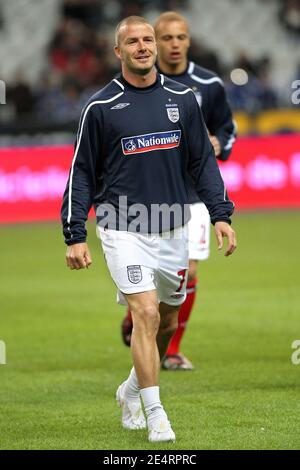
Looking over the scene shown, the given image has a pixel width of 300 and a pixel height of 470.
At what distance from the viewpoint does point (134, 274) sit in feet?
22.5

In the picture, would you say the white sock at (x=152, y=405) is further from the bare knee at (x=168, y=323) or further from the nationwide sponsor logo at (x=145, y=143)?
the nationwide sponsor logo at (x=145, y=143)

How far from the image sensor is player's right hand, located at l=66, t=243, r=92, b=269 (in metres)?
6.79

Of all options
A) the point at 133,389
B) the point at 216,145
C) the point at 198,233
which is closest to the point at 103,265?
the point at 198,233

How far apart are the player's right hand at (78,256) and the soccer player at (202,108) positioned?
2549 mm

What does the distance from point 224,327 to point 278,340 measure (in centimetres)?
95

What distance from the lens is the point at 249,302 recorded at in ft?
41.8

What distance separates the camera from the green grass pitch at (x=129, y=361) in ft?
23.0

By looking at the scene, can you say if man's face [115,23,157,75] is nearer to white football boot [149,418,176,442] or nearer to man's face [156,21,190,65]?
white football boot [149,418,176,442]

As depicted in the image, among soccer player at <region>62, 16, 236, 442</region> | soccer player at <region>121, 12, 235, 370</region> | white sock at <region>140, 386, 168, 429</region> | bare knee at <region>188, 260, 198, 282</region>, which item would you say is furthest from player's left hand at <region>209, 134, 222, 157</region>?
white sock at <region>140, 386, 168, 429</region>

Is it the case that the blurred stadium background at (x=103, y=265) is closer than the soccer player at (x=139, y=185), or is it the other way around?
the soccer player at (x=139, y=185)

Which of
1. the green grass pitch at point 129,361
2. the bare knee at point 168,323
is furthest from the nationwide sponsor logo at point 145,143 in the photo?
the green grass pitch at point 129,361

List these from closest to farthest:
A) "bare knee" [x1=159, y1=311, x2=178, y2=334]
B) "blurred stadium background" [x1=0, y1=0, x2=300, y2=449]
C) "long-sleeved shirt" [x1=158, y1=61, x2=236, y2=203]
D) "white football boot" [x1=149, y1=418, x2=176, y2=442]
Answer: "white football boot" [x1=149, y1=418, x2=176, y2=442] → "bare knee" [x1=159, y1=311, x2=178, y2=334] → "blurred stadium background" [x1=0, y1=0, x2=300, y2=449] → "long-sleeved shirt" [x1=158, y1=61, x2=236, y2=203]

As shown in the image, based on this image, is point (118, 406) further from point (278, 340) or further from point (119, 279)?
point (278, 340)

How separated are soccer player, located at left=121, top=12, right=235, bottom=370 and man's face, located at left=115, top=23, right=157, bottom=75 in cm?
234
